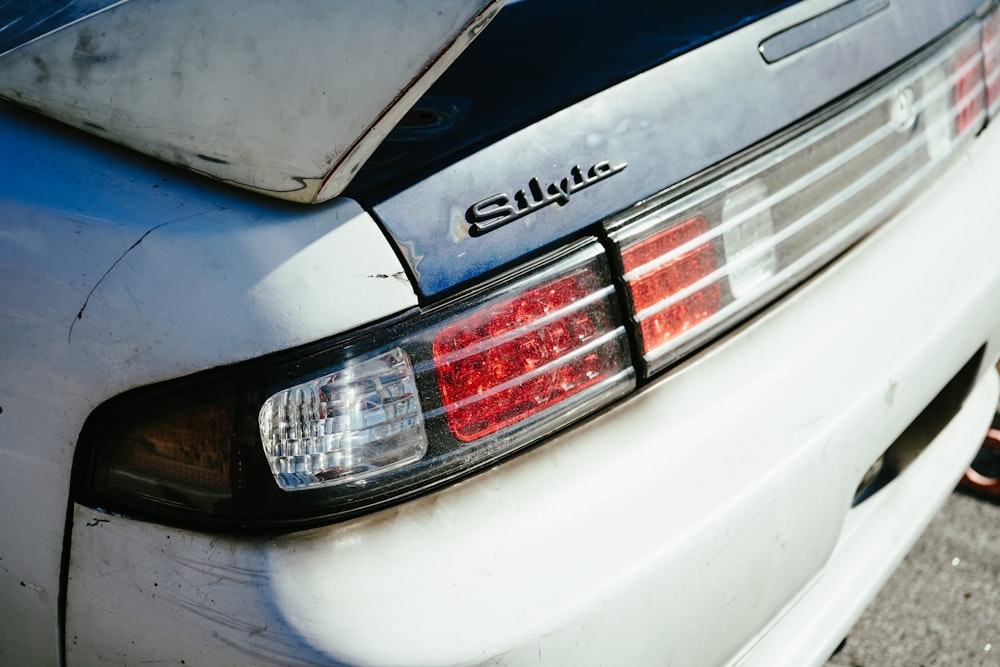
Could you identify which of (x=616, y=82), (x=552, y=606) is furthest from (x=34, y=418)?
(x=616, y=82)

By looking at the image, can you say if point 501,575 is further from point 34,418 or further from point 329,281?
point 34,418

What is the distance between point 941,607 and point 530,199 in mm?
1820

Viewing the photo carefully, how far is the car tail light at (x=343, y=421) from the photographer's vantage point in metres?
1.24

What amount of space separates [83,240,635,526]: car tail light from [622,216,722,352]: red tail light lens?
0.13 meters

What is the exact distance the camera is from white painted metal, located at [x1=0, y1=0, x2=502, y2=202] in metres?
1.17

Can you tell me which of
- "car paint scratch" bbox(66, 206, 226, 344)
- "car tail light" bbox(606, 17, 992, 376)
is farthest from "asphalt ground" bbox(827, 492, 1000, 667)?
"car paint scratch" bbox(66, 206, 226, 344)

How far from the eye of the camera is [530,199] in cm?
134

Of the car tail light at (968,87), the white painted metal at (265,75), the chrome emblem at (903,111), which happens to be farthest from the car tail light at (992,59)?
the white painted metal at (265,75)

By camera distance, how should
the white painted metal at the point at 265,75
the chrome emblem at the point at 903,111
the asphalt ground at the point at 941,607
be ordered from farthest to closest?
1. the asphalt ground at the point at 941,607
2. the chrome emblem at the point at 903,111
3. the white painted metal at the point at 265,75

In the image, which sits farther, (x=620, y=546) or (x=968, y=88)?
(x=968, y=88)

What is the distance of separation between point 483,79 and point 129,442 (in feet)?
2.40

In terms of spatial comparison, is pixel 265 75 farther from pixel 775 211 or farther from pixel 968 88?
pixel 968 88

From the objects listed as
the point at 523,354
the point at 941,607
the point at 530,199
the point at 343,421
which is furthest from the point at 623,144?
the point at 941,607

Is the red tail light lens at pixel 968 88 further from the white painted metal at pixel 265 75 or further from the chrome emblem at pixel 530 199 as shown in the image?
the white painted metal at pixel 265 75
